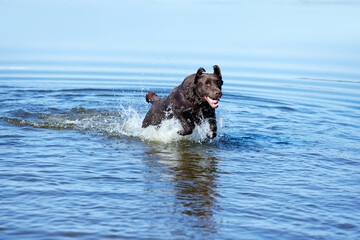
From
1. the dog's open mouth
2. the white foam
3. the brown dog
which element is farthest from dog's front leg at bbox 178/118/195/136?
the dog's open mouth

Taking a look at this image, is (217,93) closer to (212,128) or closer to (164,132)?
(212,128)

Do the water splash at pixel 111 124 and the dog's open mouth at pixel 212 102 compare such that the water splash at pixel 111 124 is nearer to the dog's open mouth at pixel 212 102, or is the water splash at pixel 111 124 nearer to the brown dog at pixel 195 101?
the brown dog at pixel 195 101

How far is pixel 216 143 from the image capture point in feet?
36.1

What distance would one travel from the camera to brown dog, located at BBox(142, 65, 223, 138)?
33.3 feet

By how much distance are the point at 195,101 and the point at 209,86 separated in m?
0.55

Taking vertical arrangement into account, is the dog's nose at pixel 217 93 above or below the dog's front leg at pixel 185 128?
above

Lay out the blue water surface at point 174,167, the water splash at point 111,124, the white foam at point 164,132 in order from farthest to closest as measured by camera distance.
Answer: the water splash at point 111,124, the white foam at point 164,132, the blue water surface at point 174,167

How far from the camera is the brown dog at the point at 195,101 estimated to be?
33.3ft

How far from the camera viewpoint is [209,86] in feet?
33.1

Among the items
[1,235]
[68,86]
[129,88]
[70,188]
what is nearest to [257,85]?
[129,88]

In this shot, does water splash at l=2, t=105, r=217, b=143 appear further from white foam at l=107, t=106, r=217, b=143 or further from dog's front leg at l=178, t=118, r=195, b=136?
dog's front leg at l=178, t=118, r=195, b=136

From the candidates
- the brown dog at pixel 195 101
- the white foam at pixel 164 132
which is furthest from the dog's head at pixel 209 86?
the white foam at pixel 164 132

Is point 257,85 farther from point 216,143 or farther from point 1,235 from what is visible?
point 1,235

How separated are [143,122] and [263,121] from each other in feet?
10.7
